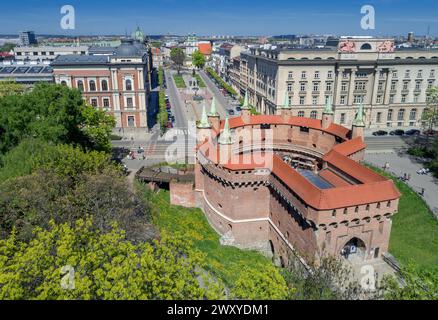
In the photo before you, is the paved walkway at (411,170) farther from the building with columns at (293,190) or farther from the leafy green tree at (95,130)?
the leafy green tree at (95,130)

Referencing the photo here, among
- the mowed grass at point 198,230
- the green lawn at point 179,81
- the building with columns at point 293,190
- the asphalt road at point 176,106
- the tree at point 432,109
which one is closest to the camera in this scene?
the building with columns at point 293,190

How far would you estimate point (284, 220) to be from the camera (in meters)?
40.2

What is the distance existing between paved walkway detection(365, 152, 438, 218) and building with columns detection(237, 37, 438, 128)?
20.2 m

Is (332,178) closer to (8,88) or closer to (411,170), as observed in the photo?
(411,170)

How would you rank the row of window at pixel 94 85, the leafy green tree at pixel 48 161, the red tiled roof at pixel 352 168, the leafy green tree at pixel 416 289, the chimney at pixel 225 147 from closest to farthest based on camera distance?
the leafy green tree at pixel 416 289 → the red tiled roof at pixel 352 168 → the leafy green tree at pixel 48 161 → the chimney at pixel 225 147 → the row of window at pixel 94 85

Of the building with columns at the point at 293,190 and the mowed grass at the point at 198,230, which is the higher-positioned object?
the building with columns at the point at 293,190

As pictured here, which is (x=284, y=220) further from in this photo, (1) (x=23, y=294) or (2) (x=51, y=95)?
(2) (x=51, y=95)

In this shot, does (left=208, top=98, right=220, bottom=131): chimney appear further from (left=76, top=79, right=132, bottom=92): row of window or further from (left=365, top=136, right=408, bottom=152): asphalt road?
(left=365, top=136, right=408, bottom=152): asphalt road

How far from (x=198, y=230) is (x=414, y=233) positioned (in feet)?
88.1

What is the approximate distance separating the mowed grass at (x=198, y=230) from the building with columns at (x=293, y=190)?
1.46 meters

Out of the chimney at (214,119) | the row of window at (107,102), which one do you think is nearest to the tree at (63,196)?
the chimney at (214,119)

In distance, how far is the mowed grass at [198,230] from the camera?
39.8 meters
